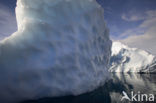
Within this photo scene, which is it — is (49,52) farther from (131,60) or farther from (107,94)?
(131,60)

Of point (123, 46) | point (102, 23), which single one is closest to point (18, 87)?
point (102, 23)

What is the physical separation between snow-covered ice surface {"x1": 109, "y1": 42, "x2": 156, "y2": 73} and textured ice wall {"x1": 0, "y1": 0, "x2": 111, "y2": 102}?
26.9 m

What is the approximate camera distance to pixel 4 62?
3695mm

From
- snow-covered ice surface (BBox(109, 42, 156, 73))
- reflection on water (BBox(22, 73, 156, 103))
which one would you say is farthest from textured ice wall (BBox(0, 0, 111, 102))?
snow-covered ice surface (BBox(109, 42, 156, 73))

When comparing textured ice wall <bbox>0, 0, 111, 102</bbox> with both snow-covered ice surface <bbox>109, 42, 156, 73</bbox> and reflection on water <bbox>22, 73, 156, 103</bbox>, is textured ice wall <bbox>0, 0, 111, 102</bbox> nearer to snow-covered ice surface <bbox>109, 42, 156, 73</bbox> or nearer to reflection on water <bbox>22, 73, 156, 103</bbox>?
reflection on water <bbox>22, 73, 156, 103</bbox>

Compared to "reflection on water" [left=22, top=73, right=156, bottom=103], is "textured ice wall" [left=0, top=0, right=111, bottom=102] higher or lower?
higher

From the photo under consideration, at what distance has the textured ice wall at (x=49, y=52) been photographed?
12.6ft

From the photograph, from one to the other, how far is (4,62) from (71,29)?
12.1ft

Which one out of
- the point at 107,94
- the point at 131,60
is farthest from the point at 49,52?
the point at 131,60

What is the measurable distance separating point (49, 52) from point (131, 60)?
31.6 meters

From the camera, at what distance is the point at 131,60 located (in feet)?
99.9

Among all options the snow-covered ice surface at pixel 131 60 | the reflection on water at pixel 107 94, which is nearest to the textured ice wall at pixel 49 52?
the reflection on water at pixel 107 94

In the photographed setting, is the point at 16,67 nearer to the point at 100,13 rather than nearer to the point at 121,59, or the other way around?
the point at 100,13

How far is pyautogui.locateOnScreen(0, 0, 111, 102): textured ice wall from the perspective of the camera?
3.84 m
